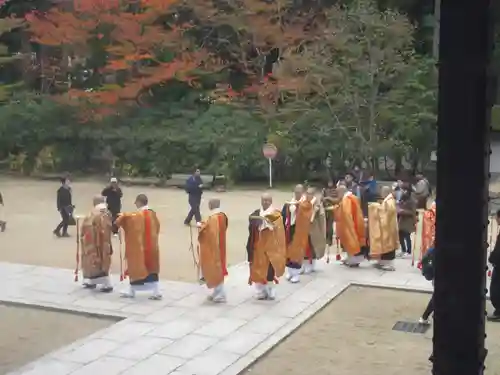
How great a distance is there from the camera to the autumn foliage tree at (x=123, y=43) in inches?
1033

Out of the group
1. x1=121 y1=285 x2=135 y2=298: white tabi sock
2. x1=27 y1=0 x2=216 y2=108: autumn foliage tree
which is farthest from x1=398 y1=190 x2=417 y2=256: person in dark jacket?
x1=27 y1=0 x2=216 y2=108: autumn foliage tree

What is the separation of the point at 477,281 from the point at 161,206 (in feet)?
57.3

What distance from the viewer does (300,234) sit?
11000mm

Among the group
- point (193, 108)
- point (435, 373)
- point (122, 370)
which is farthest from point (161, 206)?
point (435, 373)

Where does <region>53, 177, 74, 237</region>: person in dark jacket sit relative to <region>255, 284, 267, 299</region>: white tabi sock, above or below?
above

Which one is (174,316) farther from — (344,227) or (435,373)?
(435,373)

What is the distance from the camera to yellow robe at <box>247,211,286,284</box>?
986cm

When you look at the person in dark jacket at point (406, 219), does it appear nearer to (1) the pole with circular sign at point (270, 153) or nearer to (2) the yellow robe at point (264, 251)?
(2) the yellow robe at point (264, 251)

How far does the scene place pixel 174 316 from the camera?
919cm

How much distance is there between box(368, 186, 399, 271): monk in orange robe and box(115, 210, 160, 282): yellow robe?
149 inches

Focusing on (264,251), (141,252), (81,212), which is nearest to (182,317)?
(141,252)

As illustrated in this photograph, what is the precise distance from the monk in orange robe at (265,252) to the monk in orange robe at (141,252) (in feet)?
4.33

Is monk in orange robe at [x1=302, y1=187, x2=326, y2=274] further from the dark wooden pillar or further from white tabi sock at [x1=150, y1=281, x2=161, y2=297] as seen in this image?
the dark wooden pillar

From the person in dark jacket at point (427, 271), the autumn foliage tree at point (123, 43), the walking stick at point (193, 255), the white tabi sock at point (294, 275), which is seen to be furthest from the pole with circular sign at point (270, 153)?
the person in dark jacket at point (427, 271)
